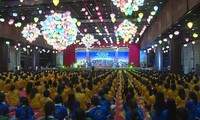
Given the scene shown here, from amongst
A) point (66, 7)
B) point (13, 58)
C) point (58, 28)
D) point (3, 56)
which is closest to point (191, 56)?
point (66, 7)

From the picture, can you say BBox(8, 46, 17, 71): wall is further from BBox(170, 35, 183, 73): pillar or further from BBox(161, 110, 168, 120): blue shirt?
BBox(161, 110, 168, 120): blue shirt

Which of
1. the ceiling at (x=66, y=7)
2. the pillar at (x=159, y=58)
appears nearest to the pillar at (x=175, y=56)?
the ceiling at (x=66, y=7)

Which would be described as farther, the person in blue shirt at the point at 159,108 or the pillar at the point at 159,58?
the pillar at the point at 159,58

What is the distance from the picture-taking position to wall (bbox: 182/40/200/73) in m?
35.2

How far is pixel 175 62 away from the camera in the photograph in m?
26.4

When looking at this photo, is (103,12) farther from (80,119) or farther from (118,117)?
(80,119)

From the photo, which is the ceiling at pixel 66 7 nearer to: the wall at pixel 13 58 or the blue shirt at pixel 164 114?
the wall at pixel 13 58

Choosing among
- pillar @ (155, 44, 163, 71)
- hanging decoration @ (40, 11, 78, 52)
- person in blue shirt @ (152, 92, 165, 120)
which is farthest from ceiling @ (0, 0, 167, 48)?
person in blue shirt @ (152, 92, 165, 120)

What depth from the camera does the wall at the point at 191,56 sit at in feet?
115

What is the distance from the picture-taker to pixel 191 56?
3803 centimetres

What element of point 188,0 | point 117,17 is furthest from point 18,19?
point 188,0

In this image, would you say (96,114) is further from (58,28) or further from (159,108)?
(58,28)

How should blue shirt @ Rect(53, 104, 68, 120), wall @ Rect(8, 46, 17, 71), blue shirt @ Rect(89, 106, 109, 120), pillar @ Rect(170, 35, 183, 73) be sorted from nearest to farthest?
1. blue shirt @ Rect(89, 106, 109, 120)
2. blue shirt @ Rect(53, 104, 68, 120)
3. pillar @ Rect(170, 35, 183, 73)
4. wall @ Rect(8, 46, 17, 71)

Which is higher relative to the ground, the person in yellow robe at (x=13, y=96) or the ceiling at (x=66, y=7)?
the ceiling at (x=66, y=7)
